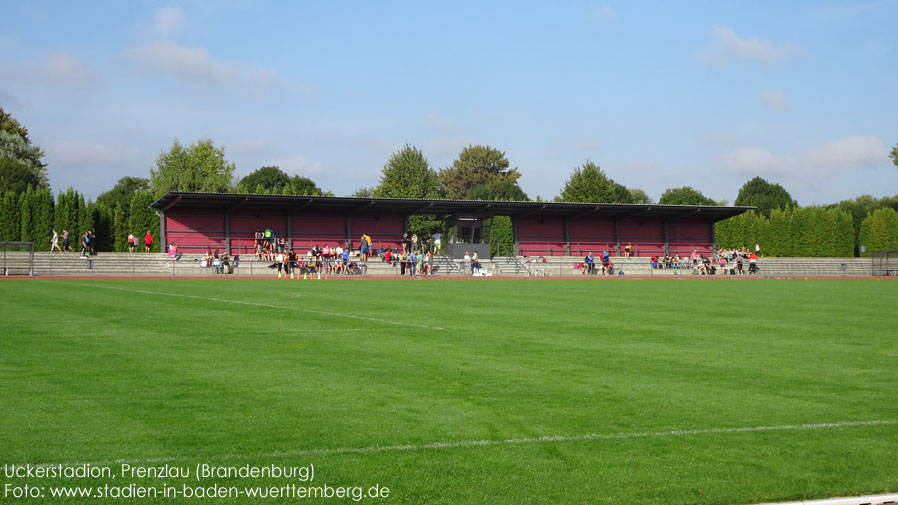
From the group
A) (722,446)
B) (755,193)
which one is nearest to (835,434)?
(722,446)

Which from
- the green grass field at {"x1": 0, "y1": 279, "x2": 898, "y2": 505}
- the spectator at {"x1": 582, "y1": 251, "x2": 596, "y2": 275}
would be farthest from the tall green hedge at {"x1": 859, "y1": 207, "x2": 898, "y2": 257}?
the green grass field at {"x1": 0, "y1": 279, "x2": 898, "y2": 505}

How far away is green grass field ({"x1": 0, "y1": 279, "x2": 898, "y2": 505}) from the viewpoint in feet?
17.8

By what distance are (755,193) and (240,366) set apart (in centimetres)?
11473

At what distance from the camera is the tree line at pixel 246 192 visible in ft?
189

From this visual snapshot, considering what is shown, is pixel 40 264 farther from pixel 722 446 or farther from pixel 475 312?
pixel 722 446

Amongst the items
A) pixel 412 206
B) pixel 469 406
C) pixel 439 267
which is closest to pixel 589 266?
pixel 439 267

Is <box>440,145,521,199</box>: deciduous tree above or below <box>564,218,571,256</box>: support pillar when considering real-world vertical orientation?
above

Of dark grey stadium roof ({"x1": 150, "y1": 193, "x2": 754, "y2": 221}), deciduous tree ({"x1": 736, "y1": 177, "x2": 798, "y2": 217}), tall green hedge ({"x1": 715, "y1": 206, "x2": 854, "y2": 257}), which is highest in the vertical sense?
deciduous tree ({"x1": 736, "y1": 177, "x2": 798, "y2": 217})

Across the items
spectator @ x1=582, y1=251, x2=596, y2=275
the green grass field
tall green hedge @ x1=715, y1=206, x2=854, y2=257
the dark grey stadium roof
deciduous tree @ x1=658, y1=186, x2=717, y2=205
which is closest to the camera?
the green grass field

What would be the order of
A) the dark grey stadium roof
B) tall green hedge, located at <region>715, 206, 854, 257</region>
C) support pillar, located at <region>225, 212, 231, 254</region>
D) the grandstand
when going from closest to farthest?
1. the grandstand
2. the dark grey stadium roof
3. support pillar, located at <region>225, 212, 231, 254</region>
4. tall green hedge, located at <region>715, 206, 854, 257</region>

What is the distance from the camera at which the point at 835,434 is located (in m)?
6.61

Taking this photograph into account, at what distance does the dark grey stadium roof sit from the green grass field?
1502 inches

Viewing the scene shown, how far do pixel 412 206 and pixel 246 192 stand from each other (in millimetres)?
26527

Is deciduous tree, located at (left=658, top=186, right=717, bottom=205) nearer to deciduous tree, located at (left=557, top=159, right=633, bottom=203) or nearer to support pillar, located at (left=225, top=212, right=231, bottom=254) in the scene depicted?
deciduous tree, located at (left=557, top=159, right=633, bottom=203)
